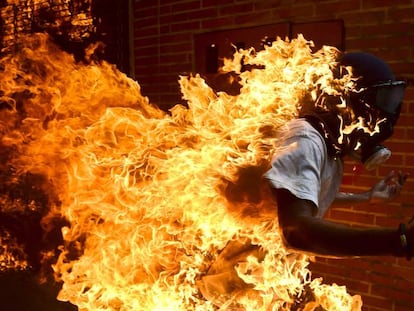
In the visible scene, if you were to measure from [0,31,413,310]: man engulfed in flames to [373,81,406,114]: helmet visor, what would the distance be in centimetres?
1

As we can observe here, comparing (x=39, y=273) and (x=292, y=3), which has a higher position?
(x=292, y=3)

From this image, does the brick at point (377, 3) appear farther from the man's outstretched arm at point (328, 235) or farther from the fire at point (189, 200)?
the man's outstretched arm at point (328, 235)

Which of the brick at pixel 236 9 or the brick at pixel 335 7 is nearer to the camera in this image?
the brick at pixel 335 7

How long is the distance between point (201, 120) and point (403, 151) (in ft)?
5.78

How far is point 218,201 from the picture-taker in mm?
3281

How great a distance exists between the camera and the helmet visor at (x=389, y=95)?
2.82 metres

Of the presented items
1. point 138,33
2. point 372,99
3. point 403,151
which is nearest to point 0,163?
point 138,33

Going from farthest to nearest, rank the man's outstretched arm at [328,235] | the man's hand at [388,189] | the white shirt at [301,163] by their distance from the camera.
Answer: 1. the man's hand at [388,189]
2. the white shirt at [301,163]
3. the man's outstretched arm at [328,235]

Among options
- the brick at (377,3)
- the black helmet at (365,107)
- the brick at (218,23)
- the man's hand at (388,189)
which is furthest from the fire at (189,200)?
the man's hand at (388,189)

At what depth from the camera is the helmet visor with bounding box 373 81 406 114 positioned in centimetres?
282

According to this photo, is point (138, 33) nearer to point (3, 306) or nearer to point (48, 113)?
point (48, 113)

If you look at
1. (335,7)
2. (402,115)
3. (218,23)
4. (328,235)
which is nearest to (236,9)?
(218,23)

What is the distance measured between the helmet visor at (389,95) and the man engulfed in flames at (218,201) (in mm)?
11

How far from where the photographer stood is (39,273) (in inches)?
286
